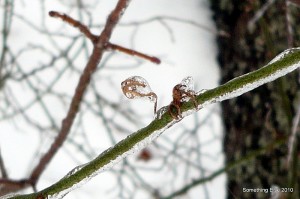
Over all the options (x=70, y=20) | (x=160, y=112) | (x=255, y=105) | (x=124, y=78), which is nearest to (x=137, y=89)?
(x=160, y=112)

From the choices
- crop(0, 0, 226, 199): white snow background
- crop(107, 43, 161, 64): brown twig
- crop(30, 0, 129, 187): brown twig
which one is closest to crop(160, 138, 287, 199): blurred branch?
crop(30, 0, 129, 187): brown twig

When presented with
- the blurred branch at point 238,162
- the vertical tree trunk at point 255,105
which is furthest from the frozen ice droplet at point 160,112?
the vertical tree trunk at point 255,105

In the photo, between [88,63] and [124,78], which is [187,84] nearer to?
[88,63]

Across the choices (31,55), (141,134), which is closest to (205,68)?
(31,55)

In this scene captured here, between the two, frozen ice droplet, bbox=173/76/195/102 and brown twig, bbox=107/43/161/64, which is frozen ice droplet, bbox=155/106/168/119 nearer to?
frozen ice droplet, bbox=173/76/195/102

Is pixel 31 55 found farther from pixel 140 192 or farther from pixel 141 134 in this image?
pixel 141 134

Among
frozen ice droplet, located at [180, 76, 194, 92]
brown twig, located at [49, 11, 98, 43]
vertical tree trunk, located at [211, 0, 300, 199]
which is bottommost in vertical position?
frozen ice droplet, located at [180, 76, 194, 92]
